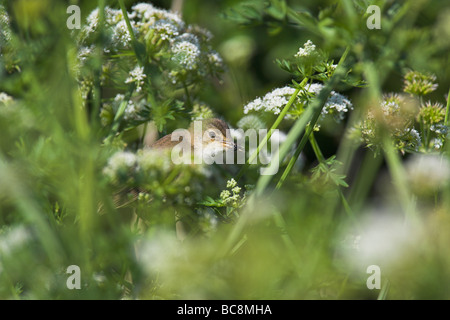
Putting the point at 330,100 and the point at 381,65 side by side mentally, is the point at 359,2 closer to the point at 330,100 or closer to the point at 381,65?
the point at 381,65

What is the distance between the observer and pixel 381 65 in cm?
155

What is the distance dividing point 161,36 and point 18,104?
0.66 meters

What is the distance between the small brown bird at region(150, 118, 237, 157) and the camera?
229 centimetres

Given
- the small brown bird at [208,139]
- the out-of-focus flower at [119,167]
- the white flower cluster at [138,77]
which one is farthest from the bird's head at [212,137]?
the out-of-focus flower at [119,167]

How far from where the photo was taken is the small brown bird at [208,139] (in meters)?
2.29

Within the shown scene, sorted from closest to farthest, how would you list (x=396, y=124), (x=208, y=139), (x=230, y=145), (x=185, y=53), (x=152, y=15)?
(x=396, y=124) < (x=185, y=53) < (x=152, y=15) < (x=230, y=145) < (x=208, y=139)

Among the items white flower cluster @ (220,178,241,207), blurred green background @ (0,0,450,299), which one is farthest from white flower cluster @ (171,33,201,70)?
white flower cluster @ (220,178,241,207)

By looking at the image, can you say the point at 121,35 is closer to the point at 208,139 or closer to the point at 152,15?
the point at 152,15

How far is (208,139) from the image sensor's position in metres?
2.46

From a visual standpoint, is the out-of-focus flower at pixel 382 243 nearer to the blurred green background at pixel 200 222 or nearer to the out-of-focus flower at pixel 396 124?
the blurred green background at pixel 200 222

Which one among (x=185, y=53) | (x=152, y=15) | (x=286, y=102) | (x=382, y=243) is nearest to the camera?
(x=382, y=243)

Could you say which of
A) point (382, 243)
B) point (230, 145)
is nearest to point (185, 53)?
point (230, 145)

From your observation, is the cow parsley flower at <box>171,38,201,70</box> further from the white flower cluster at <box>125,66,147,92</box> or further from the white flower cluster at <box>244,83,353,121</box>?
the white flower cluster at <box>244,83,353,121</box>
